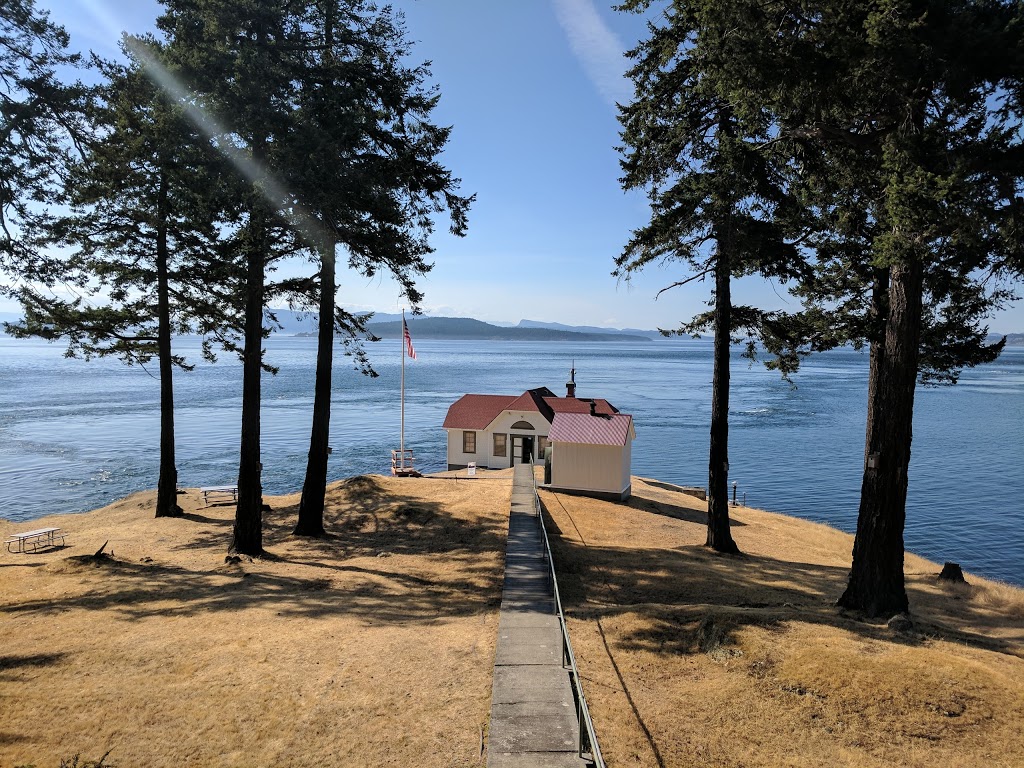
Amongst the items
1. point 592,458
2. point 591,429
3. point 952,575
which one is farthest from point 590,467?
point 952,575

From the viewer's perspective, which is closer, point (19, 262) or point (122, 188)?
point (19, 262)

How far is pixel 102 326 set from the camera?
21391 millimetres

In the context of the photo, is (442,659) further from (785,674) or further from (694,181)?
(694,181)

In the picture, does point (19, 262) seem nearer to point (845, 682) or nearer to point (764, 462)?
point (845, 682)

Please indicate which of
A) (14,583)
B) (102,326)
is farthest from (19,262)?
(102,326)

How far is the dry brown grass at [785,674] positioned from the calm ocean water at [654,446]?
976cm

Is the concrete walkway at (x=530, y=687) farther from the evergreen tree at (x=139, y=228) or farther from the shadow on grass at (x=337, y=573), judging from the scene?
the evergreen tree at (x=139, y=228)

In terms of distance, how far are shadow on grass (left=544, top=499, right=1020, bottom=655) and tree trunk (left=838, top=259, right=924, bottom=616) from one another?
0.64 meters

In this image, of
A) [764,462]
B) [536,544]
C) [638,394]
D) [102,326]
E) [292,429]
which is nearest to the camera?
[536,544]

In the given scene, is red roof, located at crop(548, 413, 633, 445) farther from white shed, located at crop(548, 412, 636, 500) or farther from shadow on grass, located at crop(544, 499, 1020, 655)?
shadow on grass, located at crop(544, 499, 1020, 655)

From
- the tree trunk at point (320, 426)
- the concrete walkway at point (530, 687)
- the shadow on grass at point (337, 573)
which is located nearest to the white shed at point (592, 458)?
the shadow on grass at point (337, 573)

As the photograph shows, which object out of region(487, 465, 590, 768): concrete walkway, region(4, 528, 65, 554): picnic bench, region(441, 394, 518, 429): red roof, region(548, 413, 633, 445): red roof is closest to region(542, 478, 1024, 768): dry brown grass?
region(487, 465, 590, 768): concrete walkway

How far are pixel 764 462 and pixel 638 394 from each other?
2453 inches

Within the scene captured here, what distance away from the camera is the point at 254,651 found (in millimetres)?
9875
